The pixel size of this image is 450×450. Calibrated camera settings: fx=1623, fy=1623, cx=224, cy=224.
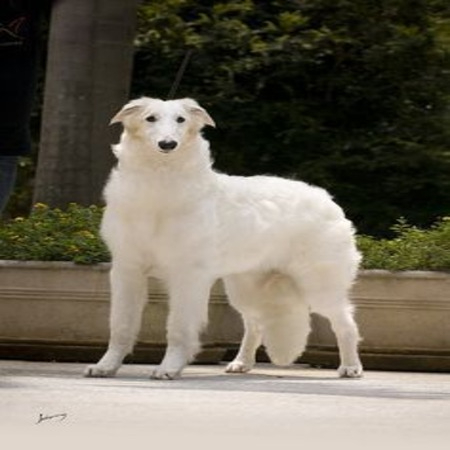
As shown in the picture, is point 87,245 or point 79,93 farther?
point 79,93

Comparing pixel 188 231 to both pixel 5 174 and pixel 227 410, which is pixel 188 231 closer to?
pixel 5 174

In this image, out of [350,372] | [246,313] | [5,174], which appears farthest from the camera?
[246,313]

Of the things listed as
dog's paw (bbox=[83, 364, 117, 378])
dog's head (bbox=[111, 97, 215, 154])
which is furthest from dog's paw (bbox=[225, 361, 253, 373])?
dog's head (bbox=[111, 97, 215, 154])

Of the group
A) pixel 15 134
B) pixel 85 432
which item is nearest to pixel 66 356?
pixel 15 134

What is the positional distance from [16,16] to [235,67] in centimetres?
680

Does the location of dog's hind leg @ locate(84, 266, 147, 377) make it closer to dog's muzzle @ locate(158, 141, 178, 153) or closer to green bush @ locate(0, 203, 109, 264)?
dog's muzzle @ locate(158, 141, 178, 153)

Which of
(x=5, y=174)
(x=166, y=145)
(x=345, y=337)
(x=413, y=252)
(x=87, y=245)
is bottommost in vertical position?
(x=345, y=337)

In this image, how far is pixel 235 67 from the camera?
1568cm

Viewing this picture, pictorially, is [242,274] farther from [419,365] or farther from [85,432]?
[85,432]

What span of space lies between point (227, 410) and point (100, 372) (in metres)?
1.97

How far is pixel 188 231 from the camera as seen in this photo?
949cm

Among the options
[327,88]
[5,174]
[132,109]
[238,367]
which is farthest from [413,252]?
[327,88]

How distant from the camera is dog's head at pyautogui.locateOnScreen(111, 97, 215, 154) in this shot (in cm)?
931

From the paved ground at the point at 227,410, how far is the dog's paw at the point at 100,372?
0.07 metres
